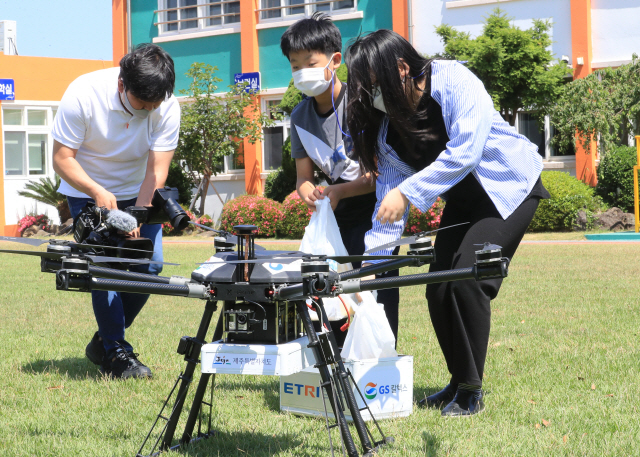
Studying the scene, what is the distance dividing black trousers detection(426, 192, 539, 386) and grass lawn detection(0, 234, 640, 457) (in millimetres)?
285

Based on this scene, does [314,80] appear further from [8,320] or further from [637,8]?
[637,8]

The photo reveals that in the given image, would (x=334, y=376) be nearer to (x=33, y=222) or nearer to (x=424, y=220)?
(x=424, y=220)

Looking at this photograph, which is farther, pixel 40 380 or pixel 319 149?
pixel 40 380

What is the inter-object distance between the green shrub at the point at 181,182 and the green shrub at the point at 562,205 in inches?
393

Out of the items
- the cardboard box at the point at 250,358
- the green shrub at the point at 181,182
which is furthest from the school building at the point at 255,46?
the cardboard box at the point at 250,358

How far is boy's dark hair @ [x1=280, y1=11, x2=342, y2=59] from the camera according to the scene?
391cm

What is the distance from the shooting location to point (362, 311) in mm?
3439

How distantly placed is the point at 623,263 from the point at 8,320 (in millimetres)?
7864

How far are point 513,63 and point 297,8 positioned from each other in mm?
7282

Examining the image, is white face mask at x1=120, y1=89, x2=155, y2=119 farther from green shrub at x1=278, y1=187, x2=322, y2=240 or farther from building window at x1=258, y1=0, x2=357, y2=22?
building window at x1=258, y1=0, x2=357, y2=22

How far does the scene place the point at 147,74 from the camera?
4.03 meters

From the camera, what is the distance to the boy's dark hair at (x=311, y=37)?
3910 mm

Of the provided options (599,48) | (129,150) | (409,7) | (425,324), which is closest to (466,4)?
(409,7)

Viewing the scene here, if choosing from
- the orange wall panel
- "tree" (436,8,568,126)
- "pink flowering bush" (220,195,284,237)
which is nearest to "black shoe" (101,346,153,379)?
"pink flowering bush" (220,195,284,237)
